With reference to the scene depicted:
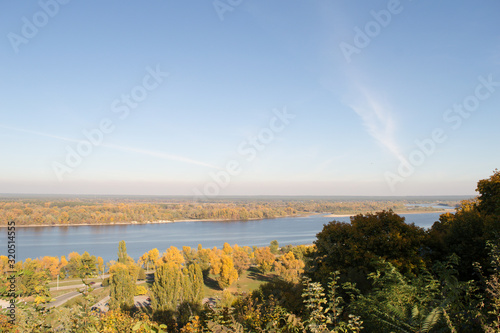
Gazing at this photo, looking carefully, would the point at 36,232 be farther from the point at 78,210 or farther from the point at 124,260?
the point at 124,260

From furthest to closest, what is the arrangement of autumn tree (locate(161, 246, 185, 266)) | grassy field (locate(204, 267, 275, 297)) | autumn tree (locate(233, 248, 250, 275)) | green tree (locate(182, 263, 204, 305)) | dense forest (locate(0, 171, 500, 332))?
autumn tree (locate(161, 246, 185, 266)), autumn tree (locate(233, 248, 250, 275)), grassy field (locate(204, 267, 275, 297)), green tree (locate(182, 263, 204, 305)), dense forest (locate(0, 171, 500, 332))

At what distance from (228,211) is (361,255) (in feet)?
232

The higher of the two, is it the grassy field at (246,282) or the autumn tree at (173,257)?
the autumn tree at (173,257)

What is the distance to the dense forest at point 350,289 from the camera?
229cm

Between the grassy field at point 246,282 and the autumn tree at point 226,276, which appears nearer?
the autumn tree at point 226,276

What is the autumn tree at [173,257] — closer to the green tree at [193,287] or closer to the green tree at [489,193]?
the green tree at [193,287]

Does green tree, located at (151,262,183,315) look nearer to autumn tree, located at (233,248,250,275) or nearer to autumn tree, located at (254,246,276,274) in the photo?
autumn tree, located at (233,248,250,275)

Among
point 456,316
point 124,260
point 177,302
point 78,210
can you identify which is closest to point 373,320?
point 456,316

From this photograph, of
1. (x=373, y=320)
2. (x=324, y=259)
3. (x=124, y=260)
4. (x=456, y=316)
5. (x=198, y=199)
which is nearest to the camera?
(x=456, y=316)

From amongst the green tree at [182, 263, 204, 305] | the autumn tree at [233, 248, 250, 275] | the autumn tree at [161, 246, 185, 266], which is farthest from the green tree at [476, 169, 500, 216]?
the autumn tree at [161, 246, 185, 266]

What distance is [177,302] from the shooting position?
49.0 ft

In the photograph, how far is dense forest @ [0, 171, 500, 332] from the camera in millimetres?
2293

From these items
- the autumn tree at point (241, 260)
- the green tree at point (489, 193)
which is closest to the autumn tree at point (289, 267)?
the autumn tree at point (241, 260)

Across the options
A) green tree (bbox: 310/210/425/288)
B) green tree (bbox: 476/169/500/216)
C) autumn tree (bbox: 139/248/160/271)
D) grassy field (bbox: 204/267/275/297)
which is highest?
green tree (bbox: 476/169/500/216)
